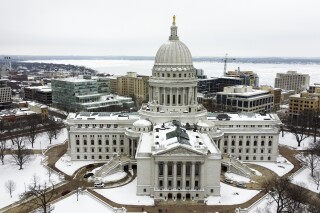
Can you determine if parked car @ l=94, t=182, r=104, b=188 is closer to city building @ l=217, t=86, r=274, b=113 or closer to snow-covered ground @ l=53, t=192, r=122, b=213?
snow-covered ground @ l=53, t=192, r=122, b=213

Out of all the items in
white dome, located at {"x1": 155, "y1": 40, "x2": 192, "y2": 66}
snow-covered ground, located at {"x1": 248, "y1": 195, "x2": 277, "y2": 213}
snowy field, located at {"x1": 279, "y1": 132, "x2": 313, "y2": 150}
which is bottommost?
snow-covered ground, located at {"x1": 248, "y1": 195, "x2": 277, "y2": 213}

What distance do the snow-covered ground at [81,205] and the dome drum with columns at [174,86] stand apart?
113 ft

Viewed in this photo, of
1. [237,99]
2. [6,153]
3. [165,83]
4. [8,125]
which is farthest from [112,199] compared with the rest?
[237,99]

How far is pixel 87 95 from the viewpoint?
185 m

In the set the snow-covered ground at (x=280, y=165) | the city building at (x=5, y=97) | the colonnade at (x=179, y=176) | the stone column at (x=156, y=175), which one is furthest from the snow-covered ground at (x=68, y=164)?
the city building at (x=5, y=97)

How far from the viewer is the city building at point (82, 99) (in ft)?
582

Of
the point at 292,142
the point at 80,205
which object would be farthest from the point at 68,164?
the point at 292,142

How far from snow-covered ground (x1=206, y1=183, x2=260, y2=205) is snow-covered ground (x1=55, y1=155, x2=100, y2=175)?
136ft

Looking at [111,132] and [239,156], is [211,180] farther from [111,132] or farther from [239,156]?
[111,132]

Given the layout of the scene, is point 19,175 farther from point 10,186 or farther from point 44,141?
point 44,141

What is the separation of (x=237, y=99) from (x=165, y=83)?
249ft

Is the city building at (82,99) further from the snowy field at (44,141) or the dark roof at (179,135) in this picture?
the dark roof at (179,135)

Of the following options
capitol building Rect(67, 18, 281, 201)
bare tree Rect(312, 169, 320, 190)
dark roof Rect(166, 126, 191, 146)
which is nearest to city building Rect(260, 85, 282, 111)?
capitol building Rect(67, 18, 281, 201)

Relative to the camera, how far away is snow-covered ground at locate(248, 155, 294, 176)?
91.3m
